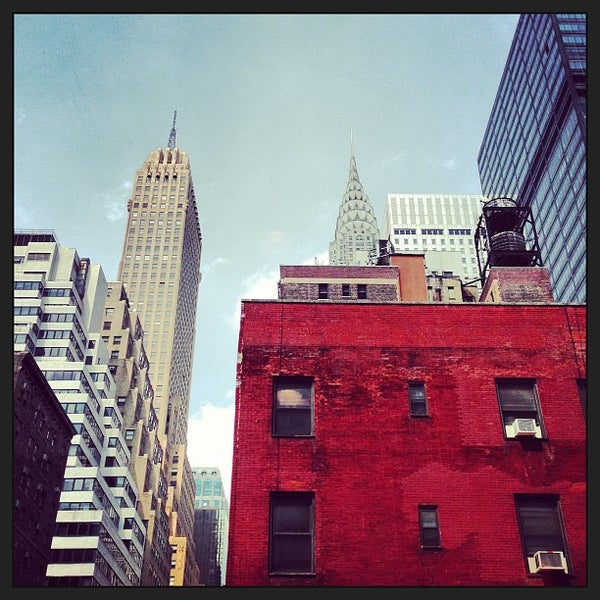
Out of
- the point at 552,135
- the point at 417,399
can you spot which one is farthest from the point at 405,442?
the point at 552,135

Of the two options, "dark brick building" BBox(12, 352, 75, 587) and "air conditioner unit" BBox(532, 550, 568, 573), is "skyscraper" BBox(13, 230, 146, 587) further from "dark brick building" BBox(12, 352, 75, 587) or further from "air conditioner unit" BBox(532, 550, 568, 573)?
"air conditioner unit" BBox(532, 550, 568, 573)

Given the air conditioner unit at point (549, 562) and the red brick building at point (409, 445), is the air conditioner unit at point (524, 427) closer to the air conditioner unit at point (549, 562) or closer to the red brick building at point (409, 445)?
the red brick building at point (409, 445)

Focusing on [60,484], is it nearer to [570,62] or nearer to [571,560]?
[571,560]

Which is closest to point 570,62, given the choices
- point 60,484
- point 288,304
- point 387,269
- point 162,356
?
point 387,269

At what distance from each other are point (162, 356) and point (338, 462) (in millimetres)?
174481

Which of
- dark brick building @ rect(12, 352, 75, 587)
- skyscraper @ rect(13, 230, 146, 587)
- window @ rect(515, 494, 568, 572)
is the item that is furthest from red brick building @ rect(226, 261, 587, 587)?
skyscraper @ rect(13, 230, 146, 587)

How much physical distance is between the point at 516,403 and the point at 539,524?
11.9 ft

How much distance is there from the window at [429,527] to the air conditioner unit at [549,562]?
2452 millimetres

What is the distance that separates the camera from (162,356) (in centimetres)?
19000

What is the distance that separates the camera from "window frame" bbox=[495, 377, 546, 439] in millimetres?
20906

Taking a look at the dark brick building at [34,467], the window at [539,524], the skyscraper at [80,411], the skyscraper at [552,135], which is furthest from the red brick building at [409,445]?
the skyscraper at [552,135]

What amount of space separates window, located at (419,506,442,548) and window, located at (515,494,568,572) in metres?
2.25

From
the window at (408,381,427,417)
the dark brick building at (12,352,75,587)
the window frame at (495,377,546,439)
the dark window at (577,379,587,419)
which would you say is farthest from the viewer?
the dark brick building at (12,352,75,587)

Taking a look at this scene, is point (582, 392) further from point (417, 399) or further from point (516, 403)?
point (417, 399)
